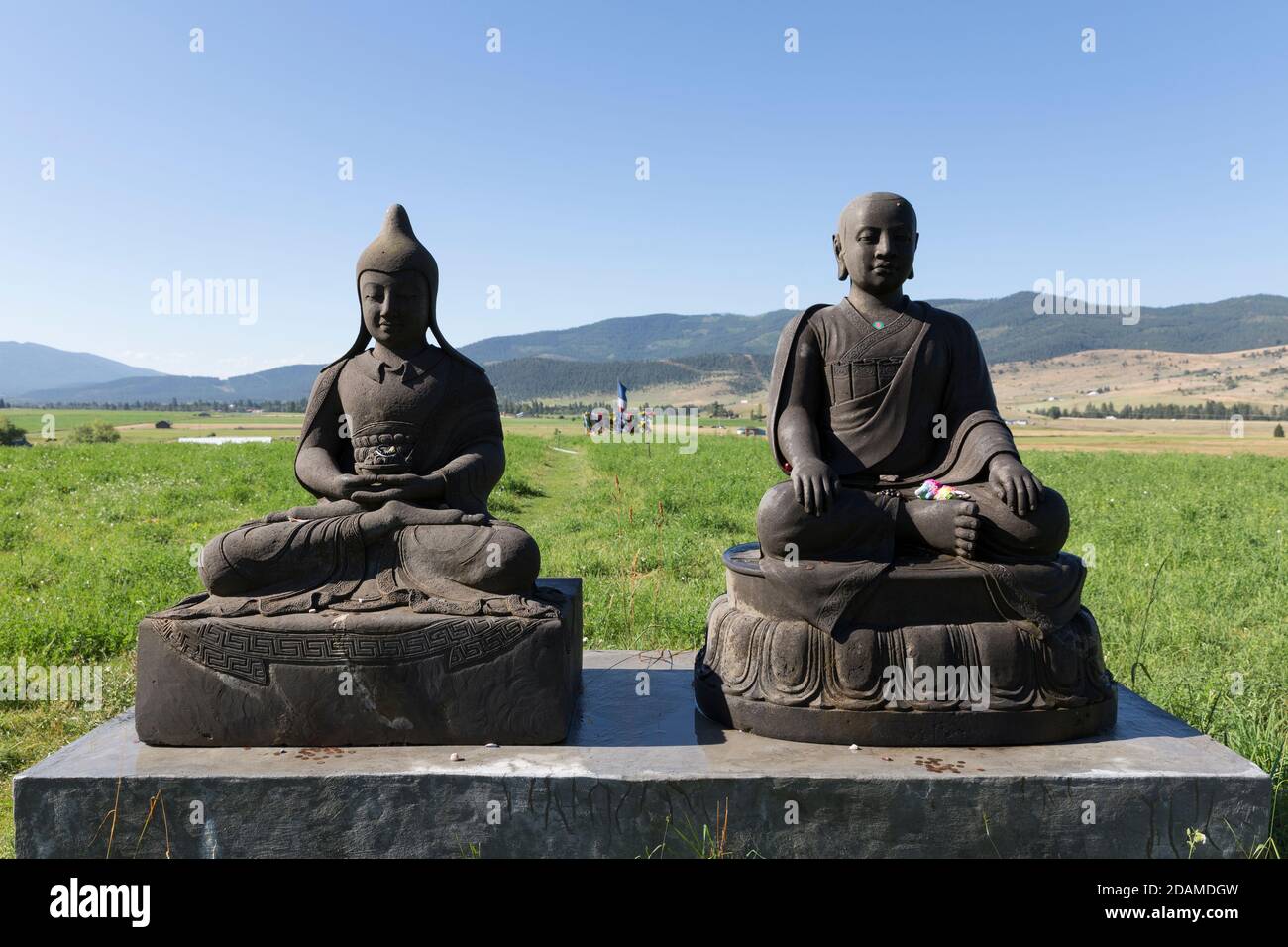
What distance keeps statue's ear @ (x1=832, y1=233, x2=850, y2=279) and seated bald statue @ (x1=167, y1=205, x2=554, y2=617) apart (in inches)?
75.4

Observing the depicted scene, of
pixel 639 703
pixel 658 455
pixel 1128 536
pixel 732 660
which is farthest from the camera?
pixel 658 455

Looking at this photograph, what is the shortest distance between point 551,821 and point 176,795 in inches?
56.9

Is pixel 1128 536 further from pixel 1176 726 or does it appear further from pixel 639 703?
pixel 639 703

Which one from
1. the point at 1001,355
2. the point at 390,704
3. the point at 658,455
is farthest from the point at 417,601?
the point at 1001,355

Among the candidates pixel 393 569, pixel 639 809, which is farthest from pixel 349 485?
pixel 639 809

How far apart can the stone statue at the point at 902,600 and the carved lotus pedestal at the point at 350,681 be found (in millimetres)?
926

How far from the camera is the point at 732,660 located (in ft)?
13.5

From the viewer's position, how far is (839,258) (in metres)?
4.71

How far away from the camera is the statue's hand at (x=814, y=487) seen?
3982mm

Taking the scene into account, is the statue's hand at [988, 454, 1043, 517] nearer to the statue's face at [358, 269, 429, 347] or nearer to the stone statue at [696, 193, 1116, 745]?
the stone statue at [696, 193, 1116, 745]

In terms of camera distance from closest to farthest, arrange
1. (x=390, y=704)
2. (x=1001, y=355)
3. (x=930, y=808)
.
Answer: (x=930, y=808) → (x=390, y=704) → (x=1001, y=355)

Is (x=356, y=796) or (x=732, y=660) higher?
(x=732, y=660)

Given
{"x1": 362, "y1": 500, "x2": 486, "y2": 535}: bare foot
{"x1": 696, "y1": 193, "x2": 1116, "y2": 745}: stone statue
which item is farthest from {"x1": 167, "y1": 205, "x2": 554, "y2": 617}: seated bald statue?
{"x1": 696, "y1": 193, "x2": 1116, "y2": 745}: stone statue

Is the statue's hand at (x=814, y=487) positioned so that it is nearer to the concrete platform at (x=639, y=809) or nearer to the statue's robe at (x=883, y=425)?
the statue's robe at (x=883, y=425)
